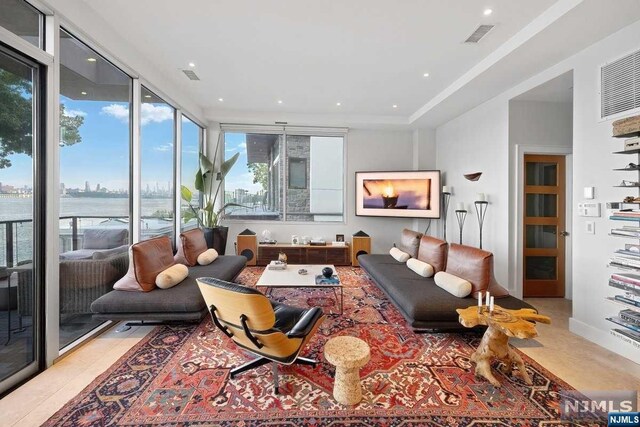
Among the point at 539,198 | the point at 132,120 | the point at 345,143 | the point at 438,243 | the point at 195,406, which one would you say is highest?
the point at 345,143

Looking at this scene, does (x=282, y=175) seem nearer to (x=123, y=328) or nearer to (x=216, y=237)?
(x=216, y=237)

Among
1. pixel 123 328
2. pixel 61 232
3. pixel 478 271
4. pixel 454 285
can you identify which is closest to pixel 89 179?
pixel 61 232

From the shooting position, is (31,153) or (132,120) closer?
(31,153)

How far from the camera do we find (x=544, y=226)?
415 centimetres

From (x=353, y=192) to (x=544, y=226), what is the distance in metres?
3.52

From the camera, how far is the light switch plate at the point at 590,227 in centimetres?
284

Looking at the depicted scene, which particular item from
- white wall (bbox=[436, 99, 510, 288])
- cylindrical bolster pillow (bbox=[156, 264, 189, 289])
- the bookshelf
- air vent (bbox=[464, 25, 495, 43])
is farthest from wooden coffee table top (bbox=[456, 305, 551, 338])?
cylindrical bolster pillow (bbox=[156, 264, 189, 289])

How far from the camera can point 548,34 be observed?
2652 mm

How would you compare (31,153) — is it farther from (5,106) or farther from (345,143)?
(345,143)

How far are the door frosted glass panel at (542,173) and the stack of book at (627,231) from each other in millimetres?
1772

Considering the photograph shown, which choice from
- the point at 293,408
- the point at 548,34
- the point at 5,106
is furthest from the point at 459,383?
the point at 5,106

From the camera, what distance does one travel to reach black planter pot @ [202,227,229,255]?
211 inches

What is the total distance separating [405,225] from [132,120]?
18.2 ft

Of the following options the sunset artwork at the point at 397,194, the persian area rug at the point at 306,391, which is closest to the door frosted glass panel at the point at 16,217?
the persian area rug at the point at 306,391
